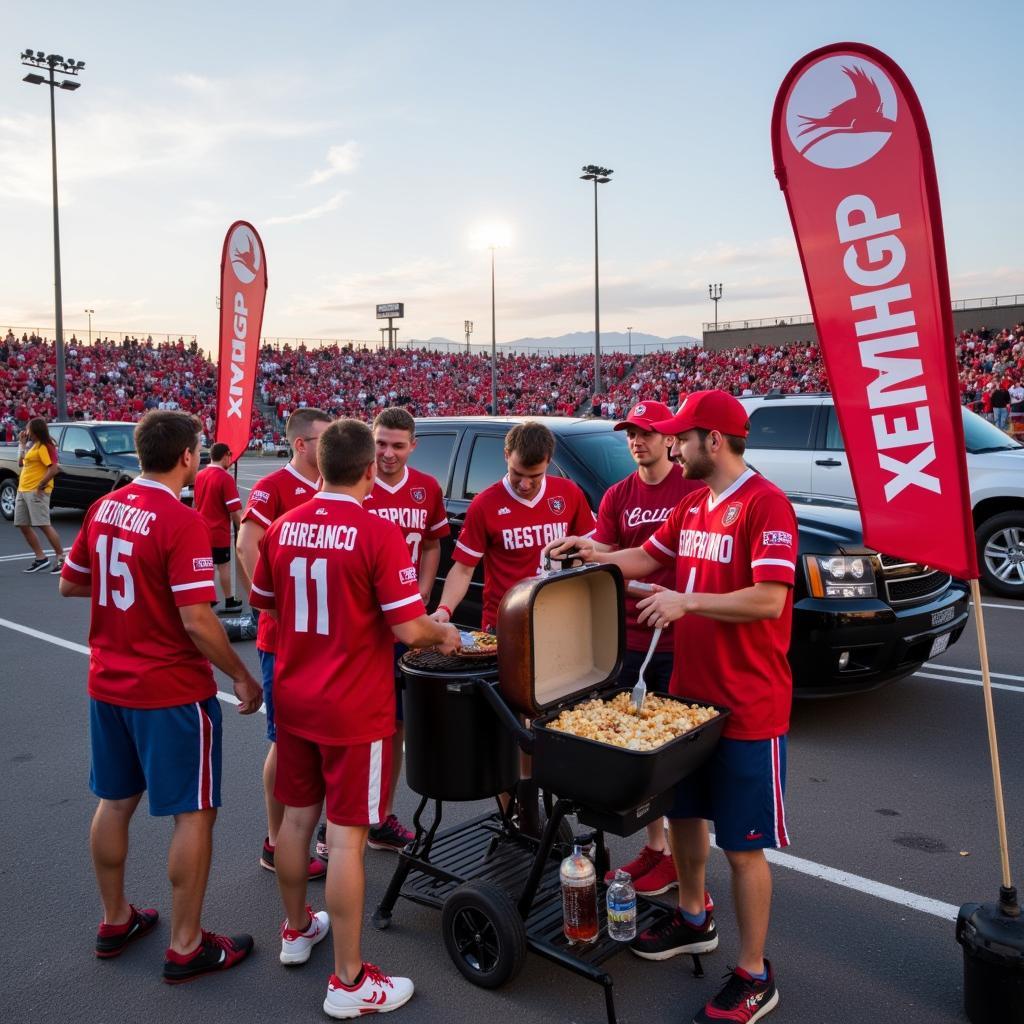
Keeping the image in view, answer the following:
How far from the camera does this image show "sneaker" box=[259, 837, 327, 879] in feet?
13.0

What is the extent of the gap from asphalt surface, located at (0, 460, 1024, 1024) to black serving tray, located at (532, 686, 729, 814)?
85cm

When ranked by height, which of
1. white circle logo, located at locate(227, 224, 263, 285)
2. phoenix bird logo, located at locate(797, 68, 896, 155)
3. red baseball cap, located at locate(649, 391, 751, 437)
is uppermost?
white circle logo, located at locate(227, 224, 263, 285)

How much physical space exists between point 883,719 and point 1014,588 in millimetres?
4285

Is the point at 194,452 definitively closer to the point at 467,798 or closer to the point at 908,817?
the point at 467,798

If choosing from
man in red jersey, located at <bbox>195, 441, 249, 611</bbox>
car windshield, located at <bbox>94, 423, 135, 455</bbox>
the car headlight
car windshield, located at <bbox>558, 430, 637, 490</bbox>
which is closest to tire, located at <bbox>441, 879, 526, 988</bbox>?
the car headlight

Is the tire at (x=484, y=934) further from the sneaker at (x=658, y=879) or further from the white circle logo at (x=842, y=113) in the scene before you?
the white circle logo at (x=842, y=113)

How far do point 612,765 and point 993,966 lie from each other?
132 centimetres

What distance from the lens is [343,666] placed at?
10.0 ft

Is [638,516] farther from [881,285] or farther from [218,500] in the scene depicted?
[218,500]

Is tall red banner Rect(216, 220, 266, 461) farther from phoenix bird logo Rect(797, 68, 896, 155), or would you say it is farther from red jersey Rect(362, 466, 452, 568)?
phoenix bird logo Rect(797, 68, 896, 155)

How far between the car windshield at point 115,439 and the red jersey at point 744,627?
602 inches

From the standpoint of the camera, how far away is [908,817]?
4371 mm

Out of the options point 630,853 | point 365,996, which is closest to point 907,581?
point 630,853

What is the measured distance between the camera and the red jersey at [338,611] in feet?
9.86
